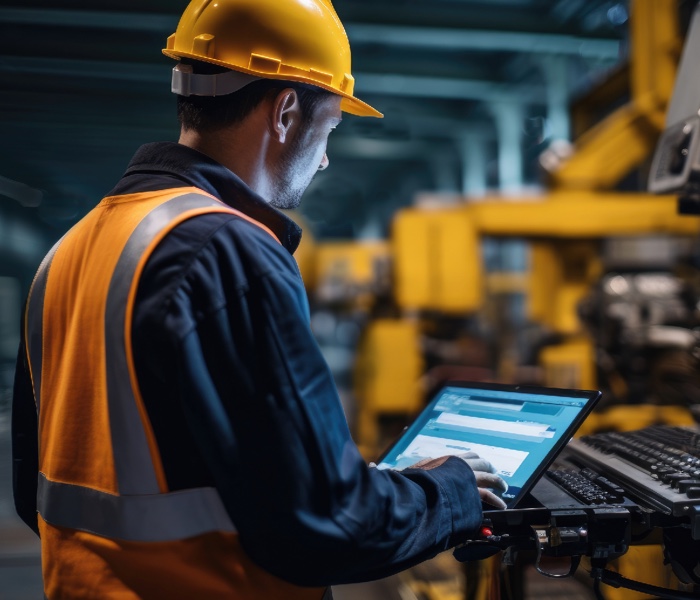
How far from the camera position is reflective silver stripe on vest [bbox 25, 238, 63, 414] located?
1174 mm

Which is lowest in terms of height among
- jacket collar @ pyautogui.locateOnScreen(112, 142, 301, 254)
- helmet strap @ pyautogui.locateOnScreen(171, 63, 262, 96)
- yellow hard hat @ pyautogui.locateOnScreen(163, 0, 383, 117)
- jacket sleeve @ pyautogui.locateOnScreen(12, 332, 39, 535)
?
jacket sleeve @ pyautogui.locateOnScreen(12, 332, 39, 535)

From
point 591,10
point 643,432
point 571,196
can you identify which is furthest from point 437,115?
point 643,432

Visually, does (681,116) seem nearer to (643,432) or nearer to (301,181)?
(643,432)

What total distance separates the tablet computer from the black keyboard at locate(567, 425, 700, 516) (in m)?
0.18

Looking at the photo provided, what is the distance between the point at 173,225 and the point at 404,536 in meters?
0.50

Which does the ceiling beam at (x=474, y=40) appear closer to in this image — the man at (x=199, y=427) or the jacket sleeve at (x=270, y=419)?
the man at (x=199, y=427)

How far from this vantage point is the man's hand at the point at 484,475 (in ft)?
3.88

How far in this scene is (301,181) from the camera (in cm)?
128

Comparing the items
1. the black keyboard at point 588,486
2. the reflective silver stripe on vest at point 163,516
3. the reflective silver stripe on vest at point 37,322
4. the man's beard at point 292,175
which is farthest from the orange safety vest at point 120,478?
the black keyboard at point 588,486

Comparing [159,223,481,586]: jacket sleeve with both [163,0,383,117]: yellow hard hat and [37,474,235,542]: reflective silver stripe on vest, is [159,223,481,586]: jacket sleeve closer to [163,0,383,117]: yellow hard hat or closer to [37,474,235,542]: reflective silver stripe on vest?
[37,474,235,542]: reflective silver stripe on vest

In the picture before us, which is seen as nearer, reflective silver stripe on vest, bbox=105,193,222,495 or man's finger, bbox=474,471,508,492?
reflective silver stripe on vest, bbox=105,193,222,495

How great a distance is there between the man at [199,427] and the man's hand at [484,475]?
0.04m

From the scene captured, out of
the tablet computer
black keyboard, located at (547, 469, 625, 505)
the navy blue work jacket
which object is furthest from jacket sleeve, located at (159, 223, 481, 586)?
black keyboard, located at (547, 469, 625, 505)

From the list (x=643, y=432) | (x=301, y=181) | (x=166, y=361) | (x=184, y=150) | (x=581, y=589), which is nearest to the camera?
(x=166, y=361)
